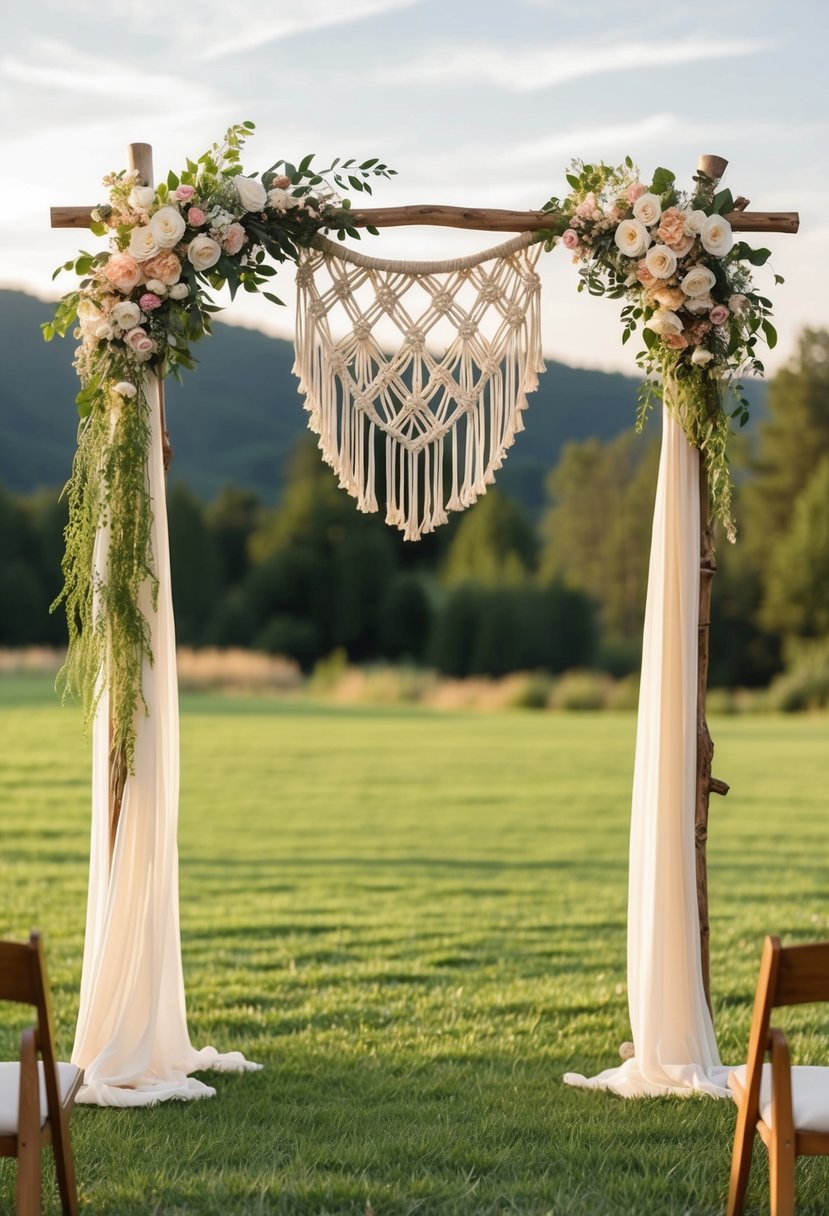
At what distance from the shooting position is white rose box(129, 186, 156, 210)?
11.8ft

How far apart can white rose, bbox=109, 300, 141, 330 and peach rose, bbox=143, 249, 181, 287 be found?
0.12 m

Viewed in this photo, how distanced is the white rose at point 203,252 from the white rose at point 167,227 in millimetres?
53

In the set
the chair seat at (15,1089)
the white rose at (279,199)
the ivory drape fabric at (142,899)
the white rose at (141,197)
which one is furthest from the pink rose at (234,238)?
the chair seat at (15,1089)

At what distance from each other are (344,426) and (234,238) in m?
0.63

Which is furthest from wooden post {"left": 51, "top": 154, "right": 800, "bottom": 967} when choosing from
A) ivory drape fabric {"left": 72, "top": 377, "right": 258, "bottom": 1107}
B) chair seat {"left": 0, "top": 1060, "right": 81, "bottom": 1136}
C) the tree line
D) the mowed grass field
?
the tree line

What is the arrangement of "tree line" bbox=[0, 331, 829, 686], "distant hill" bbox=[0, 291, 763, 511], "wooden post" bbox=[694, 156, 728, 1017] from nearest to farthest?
"wooden post" bbox=[694, 156, 728, 1017]
"tree line" bbox=[0, 331, 829, 686]
"distant hill" bbox=[0, 291, 763, 511]

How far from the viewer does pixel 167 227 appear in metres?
3.58

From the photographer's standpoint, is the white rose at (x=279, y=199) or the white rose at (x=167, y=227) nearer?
the white rose at (x=167, y=227)

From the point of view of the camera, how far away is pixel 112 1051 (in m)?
3.56

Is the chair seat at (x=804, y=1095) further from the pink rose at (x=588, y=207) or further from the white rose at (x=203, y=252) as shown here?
the white rose at (x=203, y=252)

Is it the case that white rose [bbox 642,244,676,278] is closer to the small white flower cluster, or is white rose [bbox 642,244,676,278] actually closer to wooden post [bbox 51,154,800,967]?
the small white flower cluster

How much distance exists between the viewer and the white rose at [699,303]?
3.66 metres

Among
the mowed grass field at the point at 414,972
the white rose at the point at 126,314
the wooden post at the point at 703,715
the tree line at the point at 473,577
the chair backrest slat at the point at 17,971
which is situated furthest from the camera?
the tree line at the point at 473,577

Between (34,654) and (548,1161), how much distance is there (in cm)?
2235
